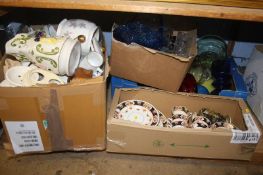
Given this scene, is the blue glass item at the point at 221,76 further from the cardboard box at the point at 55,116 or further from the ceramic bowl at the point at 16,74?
the ceramic bowl at the point at 16,74

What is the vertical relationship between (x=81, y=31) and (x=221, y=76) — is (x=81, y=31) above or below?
above

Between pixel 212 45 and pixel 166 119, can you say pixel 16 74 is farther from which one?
pixel 212 45

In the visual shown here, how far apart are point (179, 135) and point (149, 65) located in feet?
1.13

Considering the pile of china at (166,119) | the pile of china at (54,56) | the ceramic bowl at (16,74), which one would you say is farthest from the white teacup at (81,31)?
the pile of china at (166,119)

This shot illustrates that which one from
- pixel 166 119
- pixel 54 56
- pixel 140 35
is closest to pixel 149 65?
pixel 140 35

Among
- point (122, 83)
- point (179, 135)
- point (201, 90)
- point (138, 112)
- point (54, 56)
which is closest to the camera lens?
point (54, 56)

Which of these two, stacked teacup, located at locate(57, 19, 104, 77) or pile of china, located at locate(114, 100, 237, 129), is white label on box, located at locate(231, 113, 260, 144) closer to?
pile of china, located at locate(114, 100, 237, 129)

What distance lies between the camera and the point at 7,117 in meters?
1.06

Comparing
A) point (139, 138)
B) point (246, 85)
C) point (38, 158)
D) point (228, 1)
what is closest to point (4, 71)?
point (38, 158)

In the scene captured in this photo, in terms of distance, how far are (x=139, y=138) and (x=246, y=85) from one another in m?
0.77

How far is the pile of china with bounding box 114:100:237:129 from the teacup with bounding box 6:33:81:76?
335 millimetres

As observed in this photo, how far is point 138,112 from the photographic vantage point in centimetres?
124

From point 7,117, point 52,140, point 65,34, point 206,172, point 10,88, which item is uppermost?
point 65,34

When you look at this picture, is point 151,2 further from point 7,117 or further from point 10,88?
point 7,117
